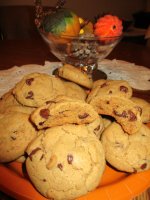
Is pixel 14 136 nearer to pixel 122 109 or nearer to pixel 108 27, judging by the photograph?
pixel 122 109

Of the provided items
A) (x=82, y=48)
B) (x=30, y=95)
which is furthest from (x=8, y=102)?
(x=82, y=48)

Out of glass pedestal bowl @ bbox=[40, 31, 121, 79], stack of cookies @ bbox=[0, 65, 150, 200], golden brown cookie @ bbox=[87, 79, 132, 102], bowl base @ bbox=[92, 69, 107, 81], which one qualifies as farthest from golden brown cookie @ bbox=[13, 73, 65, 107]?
bowl base @ bbox=[92, 69, 107, 81]

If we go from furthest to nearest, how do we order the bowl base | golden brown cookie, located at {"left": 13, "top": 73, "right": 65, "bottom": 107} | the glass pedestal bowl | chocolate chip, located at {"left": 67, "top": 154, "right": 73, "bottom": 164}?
the bowl base → the glass pedestal bowl → golden brown cookie, located at {"left": 13, "top": 73, "right": 65, "bottom": 107} → chocolate chip, located at {"left": 67, "top": 154, "right": 73, "bottom": 164}

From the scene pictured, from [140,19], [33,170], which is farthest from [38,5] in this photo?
[140,19]

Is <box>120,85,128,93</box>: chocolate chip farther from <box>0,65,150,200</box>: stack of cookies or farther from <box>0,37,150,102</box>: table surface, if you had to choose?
<box>0,37,150,102</box>: table surface

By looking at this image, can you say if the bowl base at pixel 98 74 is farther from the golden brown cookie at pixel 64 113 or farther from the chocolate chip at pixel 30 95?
the golden brown cookie at pixel 64 113

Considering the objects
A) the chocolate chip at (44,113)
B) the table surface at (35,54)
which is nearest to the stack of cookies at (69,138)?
the chocolate chip at (44,113)
